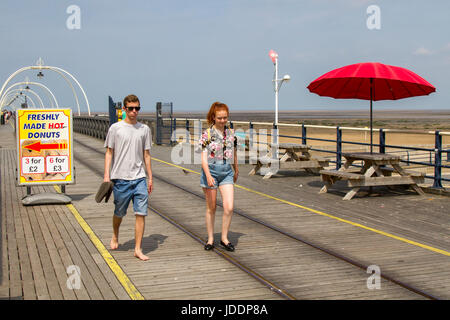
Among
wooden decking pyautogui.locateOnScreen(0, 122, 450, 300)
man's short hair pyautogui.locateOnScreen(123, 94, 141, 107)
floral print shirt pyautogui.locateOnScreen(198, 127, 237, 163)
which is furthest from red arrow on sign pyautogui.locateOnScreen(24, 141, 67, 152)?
floral print shirt pyautogui.locateOnScreen(198, 127, 237, 163)

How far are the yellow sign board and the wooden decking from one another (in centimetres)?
62

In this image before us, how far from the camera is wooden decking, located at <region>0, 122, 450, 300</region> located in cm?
580

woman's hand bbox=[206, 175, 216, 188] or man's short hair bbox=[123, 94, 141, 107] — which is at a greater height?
man's short hair bbox=[123, 94, 141, 107]

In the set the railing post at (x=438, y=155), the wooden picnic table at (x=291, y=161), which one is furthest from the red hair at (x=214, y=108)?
the wooden picnic table at (x=291, y=161)

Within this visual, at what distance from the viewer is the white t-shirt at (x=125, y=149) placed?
6.77 meters

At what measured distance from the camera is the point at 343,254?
7.18 meters

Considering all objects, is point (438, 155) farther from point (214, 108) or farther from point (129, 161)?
point (129, 161)

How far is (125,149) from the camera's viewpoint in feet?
22.2

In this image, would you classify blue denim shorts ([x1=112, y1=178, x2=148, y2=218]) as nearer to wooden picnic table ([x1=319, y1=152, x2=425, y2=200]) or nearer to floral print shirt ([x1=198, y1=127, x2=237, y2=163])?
floral print shirt ([x1=198, y1=127, x2=237, y2=163])

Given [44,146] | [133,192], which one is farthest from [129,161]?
[44,146]

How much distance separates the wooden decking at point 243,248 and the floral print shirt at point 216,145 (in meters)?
1.18

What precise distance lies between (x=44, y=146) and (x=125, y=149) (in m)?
4.73
